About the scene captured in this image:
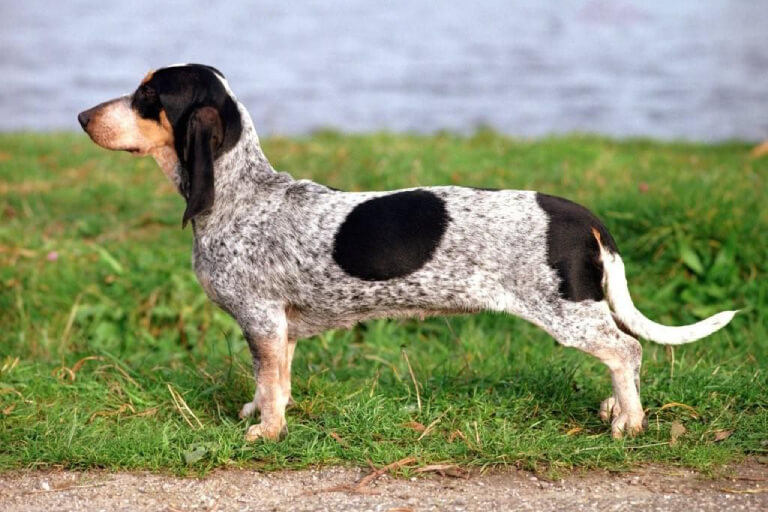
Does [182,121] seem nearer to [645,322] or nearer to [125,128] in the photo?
[125,128]

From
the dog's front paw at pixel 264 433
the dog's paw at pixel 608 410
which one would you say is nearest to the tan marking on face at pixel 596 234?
the dog's paw at pixel 608 410

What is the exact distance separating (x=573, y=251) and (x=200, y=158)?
1605mm

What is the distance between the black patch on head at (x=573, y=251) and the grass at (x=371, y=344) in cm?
66

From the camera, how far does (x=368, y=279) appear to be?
4336mm

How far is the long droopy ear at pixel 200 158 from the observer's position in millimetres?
4355

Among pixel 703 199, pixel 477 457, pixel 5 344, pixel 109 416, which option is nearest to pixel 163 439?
pixel 109 416

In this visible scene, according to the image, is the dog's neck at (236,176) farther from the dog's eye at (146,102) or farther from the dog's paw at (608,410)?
the dog's paw at (608,410)

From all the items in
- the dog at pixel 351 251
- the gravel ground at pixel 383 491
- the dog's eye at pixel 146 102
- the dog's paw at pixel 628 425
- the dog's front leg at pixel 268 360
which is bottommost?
the gravel ground at pixel 383 491

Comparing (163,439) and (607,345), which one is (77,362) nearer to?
(163,439)

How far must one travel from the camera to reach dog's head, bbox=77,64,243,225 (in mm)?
4363

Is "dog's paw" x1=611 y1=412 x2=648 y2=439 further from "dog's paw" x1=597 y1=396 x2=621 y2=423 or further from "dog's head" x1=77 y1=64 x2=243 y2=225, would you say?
"dog's head" x1=77 y1=64 x2=243 y2=225

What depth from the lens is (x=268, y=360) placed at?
175 inches

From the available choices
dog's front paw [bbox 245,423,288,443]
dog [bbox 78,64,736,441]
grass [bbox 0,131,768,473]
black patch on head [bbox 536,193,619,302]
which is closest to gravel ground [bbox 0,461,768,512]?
grass [bbox 0,131,768,473]

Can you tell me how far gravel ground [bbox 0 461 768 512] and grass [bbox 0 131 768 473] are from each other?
0.10 meters
